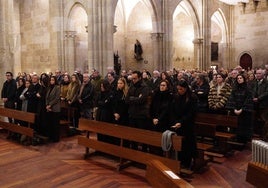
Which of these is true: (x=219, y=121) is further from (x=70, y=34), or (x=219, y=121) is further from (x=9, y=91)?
(x=70, y=34)

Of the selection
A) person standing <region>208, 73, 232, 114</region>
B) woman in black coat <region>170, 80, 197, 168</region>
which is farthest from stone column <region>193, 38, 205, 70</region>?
woman in black coat <region>170, 80, 197, 168</region>

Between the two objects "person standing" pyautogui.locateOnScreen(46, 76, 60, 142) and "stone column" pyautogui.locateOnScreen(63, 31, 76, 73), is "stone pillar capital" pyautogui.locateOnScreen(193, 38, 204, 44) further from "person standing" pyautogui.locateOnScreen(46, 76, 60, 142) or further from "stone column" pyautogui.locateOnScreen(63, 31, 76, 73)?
"person standing" pyautogui.locateOnScreen(46, 76, 60, 142)

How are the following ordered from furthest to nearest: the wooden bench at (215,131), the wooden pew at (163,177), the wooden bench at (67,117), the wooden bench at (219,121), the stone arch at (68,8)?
the stone arch at (68,8)
the wooden bench at (67,117)
the wooden bench at (219,121)
the wooden bench at (215,131)
the wooden pew at (163,177)

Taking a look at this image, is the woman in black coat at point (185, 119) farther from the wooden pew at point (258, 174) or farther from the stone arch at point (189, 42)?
the stone arch at point (189, 42)

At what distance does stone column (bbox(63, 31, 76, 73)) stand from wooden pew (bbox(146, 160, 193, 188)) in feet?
42.3

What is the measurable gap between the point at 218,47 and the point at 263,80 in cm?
1517

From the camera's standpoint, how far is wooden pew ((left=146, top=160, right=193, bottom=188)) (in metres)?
1.96

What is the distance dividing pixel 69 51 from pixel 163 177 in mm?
13342

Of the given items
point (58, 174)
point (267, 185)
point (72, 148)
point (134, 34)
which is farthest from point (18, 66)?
point (267, 185)

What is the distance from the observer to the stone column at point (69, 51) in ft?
48.3

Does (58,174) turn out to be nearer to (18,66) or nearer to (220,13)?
(18,66)

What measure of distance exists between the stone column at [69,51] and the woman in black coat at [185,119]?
10.6 meters

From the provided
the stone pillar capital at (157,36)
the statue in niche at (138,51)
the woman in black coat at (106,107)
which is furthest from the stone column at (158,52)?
the woman in black coat at (106,107)

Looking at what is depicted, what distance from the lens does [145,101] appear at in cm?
582
